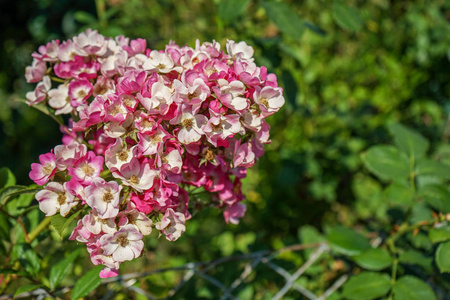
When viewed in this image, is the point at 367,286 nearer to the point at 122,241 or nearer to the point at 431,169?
the point at 431,169

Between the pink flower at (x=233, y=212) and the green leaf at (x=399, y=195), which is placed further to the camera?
the green leaf at (x=399, y=195)

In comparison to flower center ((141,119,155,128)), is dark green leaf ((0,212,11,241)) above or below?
below

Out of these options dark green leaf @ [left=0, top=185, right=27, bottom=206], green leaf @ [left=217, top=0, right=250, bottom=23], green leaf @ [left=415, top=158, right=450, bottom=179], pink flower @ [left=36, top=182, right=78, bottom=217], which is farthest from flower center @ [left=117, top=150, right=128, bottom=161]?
green leaf @ [left=415, top=158, right=450, bottom=179]

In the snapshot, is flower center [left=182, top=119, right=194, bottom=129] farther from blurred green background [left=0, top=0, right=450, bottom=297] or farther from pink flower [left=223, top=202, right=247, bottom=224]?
blurred green background [left=0, top=0, right=450, bottom=297]

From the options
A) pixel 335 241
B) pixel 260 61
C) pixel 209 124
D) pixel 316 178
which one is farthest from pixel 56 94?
pixel 316 178

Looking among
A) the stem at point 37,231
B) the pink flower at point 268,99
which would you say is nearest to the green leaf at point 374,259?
the pink flower at point 268,99

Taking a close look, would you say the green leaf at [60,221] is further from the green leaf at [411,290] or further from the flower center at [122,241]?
the green leaf at [411,290]

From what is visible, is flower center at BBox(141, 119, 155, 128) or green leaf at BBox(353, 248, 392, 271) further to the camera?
green leaf at BBox(353, 248, 392, 271)
